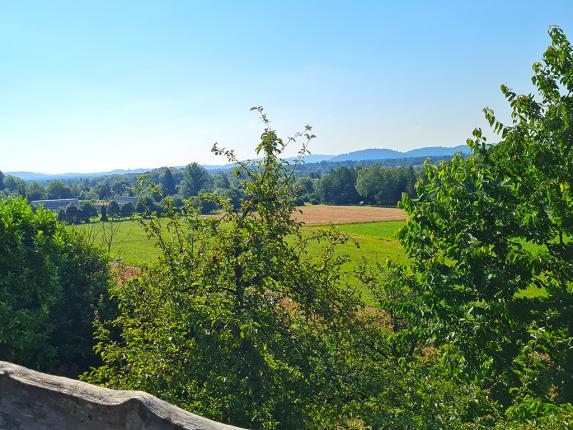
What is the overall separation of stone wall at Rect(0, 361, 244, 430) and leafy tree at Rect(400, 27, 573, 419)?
20.6 ft

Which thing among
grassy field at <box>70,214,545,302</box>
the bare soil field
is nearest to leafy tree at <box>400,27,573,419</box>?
grassy field at <box>70,214,545,302</box>

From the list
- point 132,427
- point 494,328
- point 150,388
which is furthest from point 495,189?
point 132,427

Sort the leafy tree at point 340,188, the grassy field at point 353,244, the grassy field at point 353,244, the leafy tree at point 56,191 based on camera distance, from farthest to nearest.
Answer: the leafy tree at point 56,191, the leafy tree at point 340,188, the grassy field at point 353,244, the grassy field at point 353,244

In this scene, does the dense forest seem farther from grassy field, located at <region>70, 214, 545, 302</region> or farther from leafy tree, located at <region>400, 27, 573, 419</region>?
grassy field, located at <region>70, 214, 545, 302</region>

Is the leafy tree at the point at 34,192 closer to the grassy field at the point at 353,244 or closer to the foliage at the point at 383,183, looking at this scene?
the grassy field at the point at 353,244

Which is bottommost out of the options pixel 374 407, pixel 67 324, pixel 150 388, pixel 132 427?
pixel 67 324

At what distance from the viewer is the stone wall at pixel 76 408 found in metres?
2.83

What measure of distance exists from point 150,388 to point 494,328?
6.37 meters

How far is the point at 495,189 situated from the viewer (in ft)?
29.8

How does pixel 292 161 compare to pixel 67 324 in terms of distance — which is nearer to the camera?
pixel 292 161

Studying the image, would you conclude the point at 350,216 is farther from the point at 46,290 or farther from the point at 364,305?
the point at 364,305

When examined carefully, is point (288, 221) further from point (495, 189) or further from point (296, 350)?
point (495, 189)

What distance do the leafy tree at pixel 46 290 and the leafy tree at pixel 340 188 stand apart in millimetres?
108091

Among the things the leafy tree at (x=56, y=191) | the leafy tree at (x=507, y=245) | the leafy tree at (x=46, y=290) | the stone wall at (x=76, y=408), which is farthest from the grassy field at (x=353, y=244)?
the leafy tree at (x=56, y=191)
